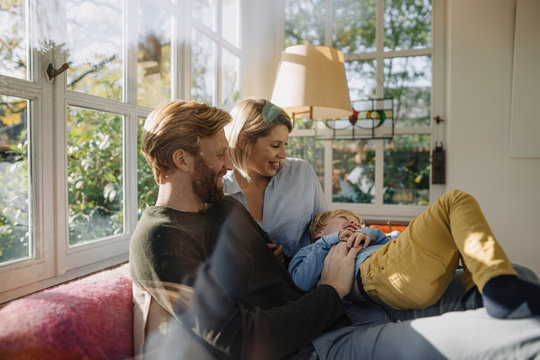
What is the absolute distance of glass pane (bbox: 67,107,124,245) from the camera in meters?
1.61

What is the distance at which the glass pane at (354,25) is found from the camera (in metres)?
3.52

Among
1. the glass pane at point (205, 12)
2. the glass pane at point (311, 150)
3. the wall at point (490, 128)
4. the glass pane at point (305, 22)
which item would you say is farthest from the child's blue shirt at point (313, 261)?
the glass pane at point (305, 22)

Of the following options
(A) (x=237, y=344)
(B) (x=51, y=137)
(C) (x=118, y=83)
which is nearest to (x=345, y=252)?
(A) (x=237, y=344)

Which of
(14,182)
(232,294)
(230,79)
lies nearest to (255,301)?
(232,294)

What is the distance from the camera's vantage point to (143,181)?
209 centimetres

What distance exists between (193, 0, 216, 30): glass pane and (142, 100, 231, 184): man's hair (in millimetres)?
1712

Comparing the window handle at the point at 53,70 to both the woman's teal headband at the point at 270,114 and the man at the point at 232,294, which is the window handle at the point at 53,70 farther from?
the woman's teal headband at the point at 270,114

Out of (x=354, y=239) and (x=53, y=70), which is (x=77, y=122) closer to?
(x=53, y=70)

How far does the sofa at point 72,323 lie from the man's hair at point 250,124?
2.46 ft

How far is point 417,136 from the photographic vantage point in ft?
11.2

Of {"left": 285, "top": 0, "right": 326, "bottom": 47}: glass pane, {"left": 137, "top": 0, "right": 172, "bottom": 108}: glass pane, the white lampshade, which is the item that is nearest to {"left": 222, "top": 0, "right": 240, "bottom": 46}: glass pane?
{"left": 285, "top": 0, "right": 326, "bottom": 47}: glass pane

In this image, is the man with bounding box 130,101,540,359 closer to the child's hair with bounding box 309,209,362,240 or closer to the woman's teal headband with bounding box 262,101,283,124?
the child's hair with bounding box 309,209,362,240

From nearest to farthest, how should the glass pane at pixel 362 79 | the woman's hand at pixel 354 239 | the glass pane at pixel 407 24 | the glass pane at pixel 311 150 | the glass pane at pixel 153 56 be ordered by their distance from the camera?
the woman's hand at pixel 354 239 < the glass pane at pixel 153 56 < the glass pane at pixel 407 24 < the glass pane at pixel 362 79 < the glass pane at pixel 311 150

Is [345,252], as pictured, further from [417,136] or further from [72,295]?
[417,136]
